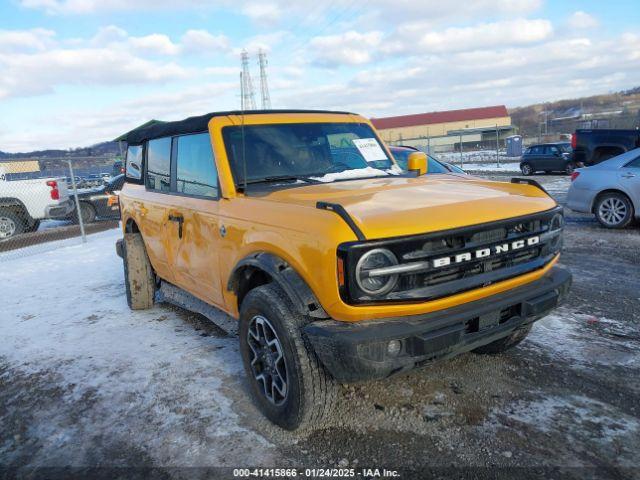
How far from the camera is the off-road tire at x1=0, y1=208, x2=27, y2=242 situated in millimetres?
11992

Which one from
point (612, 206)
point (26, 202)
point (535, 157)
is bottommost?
point (612, 206)

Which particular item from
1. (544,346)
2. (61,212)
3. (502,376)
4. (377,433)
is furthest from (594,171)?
(61,212)

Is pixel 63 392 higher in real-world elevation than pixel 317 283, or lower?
lower

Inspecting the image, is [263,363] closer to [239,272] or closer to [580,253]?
[239,272]

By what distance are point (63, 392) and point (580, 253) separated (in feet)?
21.5

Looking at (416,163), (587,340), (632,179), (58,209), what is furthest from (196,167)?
(58,209)

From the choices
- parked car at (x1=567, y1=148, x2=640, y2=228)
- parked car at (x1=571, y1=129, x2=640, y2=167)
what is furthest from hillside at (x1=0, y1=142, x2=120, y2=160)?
parked car at (x1=571, y1=129, x2=640, y2=167)

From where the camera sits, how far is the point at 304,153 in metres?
3.76

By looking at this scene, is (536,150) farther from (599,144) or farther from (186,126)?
(186,126)

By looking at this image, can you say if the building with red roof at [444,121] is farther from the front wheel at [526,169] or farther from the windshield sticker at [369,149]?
the windshield sticker at [369,149]

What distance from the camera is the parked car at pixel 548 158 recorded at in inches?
832

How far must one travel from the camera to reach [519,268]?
9.30ft

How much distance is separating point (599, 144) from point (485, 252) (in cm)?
1326

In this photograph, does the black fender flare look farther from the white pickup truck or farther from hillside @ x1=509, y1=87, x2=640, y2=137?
hillside @ x1=509, y1=87, x2=640, y2=137
